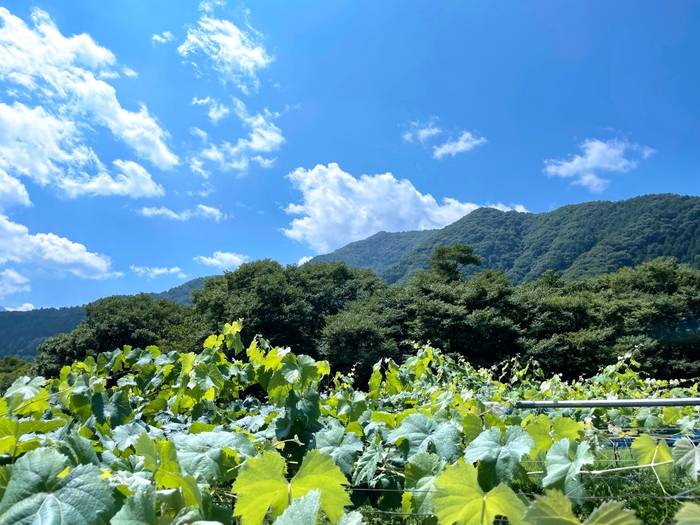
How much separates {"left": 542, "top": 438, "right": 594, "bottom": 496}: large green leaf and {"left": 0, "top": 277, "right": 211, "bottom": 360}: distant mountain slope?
101 metres

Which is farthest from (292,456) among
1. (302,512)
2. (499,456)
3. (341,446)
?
(302,512)

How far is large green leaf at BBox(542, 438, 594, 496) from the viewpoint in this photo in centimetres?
102

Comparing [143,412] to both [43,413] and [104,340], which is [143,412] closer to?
[43,413]

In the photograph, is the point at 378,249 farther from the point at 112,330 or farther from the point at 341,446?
the point at 341,446

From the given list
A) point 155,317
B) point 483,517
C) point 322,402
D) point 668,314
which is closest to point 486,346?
point 668,314

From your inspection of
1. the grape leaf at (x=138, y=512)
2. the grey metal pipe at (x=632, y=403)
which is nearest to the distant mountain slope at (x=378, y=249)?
the grey metal pipe at (x=632, y=403)

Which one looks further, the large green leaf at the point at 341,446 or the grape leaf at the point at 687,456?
the large green leaf at the point at 341,446

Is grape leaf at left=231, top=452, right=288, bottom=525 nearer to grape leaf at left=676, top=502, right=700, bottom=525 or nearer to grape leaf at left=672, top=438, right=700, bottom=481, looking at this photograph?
grape leaf at left=676, top=502, right=700, bottom=525

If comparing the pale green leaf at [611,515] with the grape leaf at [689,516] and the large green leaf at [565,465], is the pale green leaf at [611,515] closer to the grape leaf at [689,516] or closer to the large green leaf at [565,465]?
the grape leaf at [689,516]

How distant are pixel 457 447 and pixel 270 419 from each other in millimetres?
856

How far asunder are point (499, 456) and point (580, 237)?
5740 centimetres

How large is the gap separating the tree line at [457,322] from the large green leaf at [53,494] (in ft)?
48.8

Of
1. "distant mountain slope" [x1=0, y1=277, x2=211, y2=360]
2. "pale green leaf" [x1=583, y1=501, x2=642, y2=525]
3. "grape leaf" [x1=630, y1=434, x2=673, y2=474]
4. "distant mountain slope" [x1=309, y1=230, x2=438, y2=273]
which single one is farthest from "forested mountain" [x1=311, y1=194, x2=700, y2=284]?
"distant mountain slope" [x1=0, y1=277, x2=211, y2=360]

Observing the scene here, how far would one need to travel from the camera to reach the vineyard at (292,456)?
0.63m
